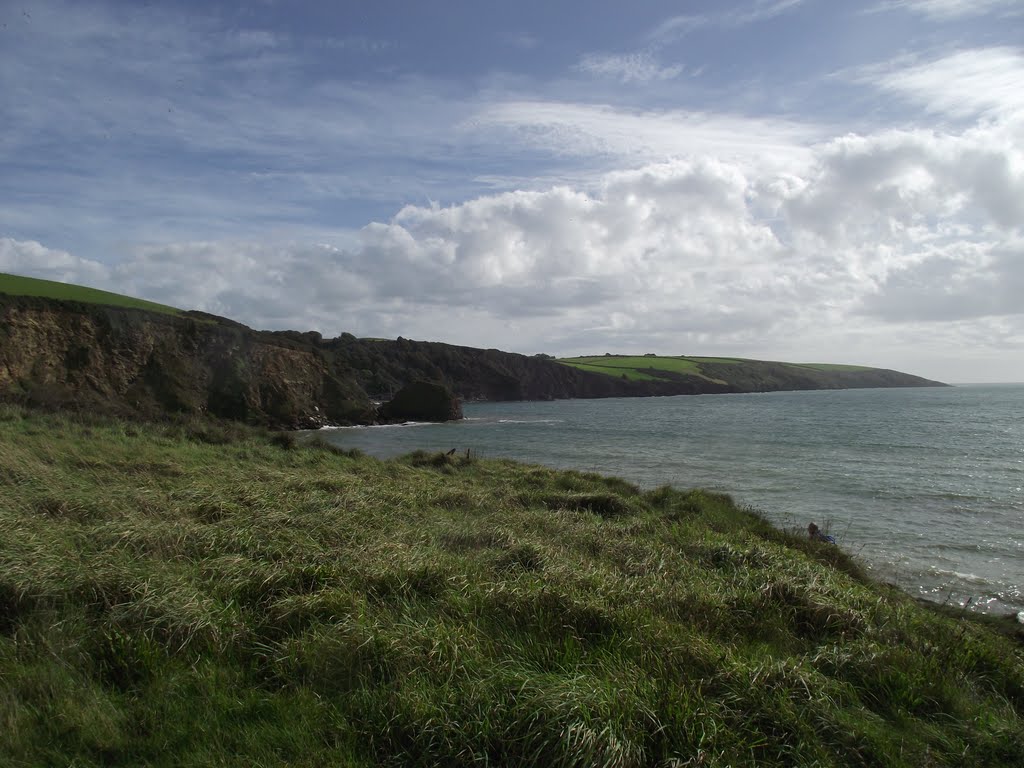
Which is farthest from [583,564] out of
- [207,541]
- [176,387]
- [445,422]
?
[445,422]

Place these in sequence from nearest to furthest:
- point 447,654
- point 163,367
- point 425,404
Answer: point 447,654
point 163,367
point 425,404

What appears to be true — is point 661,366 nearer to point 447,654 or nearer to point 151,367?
point 151,367

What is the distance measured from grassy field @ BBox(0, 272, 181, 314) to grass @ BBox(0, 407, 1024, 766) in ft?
153

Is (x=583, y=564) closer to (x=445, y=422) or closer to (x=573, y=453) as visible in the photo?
(x=573, y=453)

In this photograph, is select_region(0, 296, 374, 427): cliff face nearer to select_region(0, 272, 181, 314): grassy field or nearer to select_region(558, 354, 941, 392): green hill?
select_region(0, 272, 181, 314): grassy field

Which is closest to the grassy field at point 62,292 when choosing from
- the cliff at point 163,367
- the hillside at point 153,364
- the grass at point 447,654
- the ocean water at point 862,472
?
the hillside at point 153,364

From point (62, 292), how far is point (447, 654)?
5891 centimetres

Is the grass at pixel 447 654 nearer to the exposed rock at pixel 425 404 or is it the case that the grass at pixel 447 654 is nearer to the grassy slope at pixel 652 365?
the exposed rock at pixel 425 404

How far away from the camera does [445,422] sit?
225 ft

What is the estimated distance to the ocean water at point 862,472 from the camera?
509 inches

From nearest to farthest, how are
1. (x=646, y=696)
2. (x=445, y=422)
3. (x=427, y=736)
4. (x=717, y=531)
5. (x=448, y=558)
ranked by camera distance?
(x=427, y=736) → (x=646, y=696) → (x=448, y=558) → (x=717, y=531) → (x=445, y=422)

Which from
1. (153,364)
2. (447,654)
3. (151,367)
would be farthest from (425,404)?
(447,654)

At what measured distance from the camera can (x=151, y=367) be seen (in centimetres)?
4475

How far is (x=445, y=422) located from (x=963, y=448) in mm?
47151
